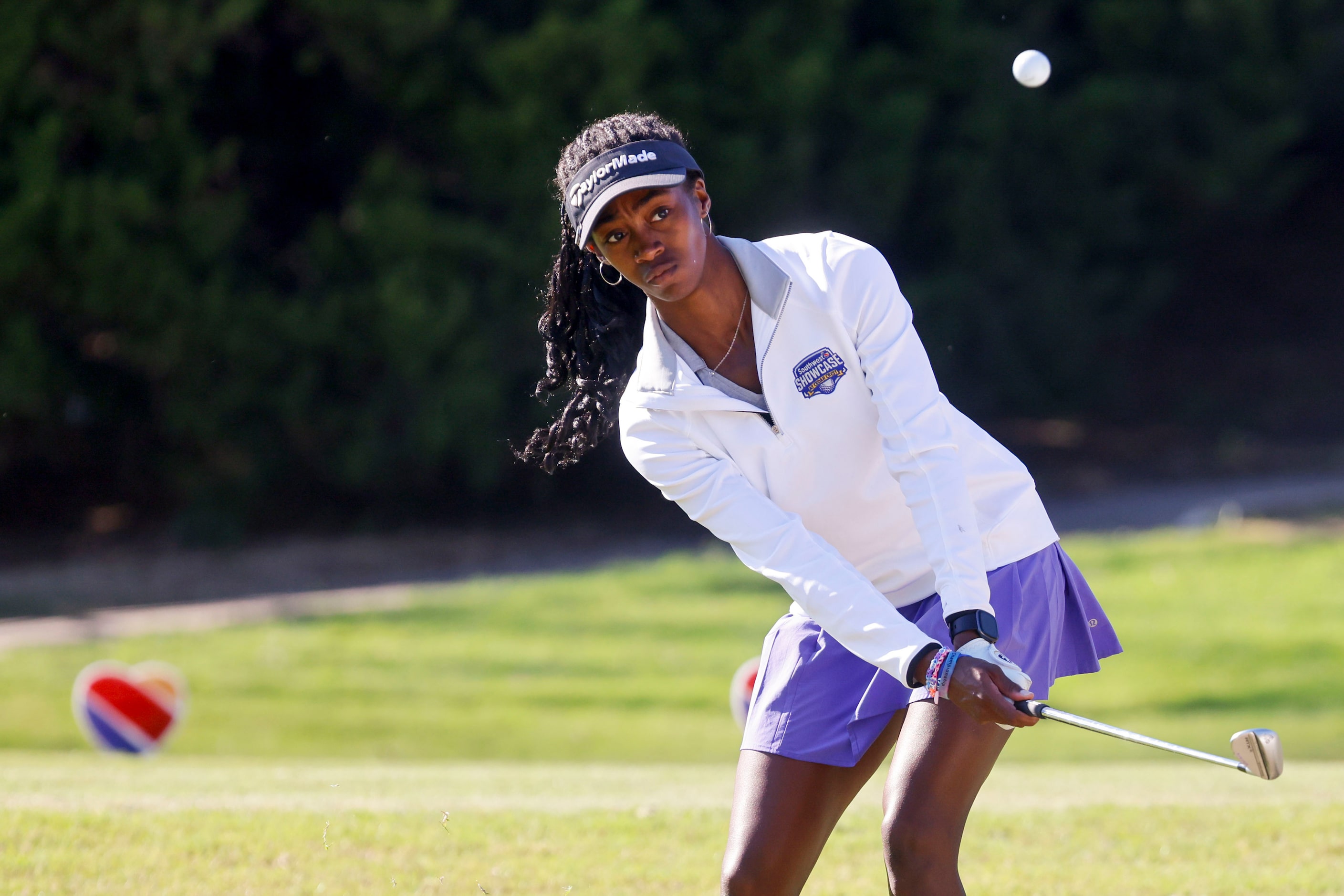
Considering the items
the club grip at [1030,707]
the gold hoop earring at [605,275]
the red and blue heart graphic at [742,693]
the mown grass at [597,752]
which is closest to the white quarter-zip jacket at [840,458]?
the club grip at [1030,707]

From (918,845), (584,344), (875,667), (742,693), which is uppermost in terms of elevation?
(584,344)

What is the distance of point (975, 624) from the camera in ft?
10.3

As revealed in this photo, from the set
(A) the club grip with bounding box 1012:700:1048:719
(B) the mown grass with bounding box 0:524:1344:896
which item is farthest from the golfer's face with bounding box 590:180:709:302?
(B) the mown grass with bounding box 0:524:1344:896

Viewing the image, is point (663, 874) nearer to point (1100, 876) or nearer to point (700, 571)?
point (1100, 876)

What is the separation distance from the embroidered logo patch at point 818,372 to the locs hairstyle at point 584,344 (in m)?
0.72

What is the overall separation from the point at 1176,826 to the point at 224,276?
1291cm

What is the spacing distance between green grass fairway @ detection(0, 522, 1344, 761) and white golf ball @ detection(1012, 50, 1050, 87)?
20.2 ft

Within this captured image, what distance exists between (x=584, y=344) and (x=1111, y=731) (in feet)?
5.54

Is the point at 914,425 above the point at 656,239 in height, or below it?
below

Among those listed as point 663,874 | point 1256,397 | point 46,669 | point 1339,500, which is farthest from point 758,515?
point 1256,397

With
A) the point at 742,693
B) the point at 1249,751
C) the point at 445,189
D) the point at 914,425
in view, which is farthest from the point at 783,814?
the point at 445,189

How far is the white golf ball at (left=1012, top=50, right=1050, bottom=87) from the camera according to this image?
212 inches

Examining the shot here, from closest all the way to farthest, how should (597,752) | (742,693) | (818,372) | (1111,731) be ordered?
(1111,731), (818,372), (742,693), (597,752)

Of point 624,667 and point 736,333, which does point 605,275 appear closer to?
point 736,333
